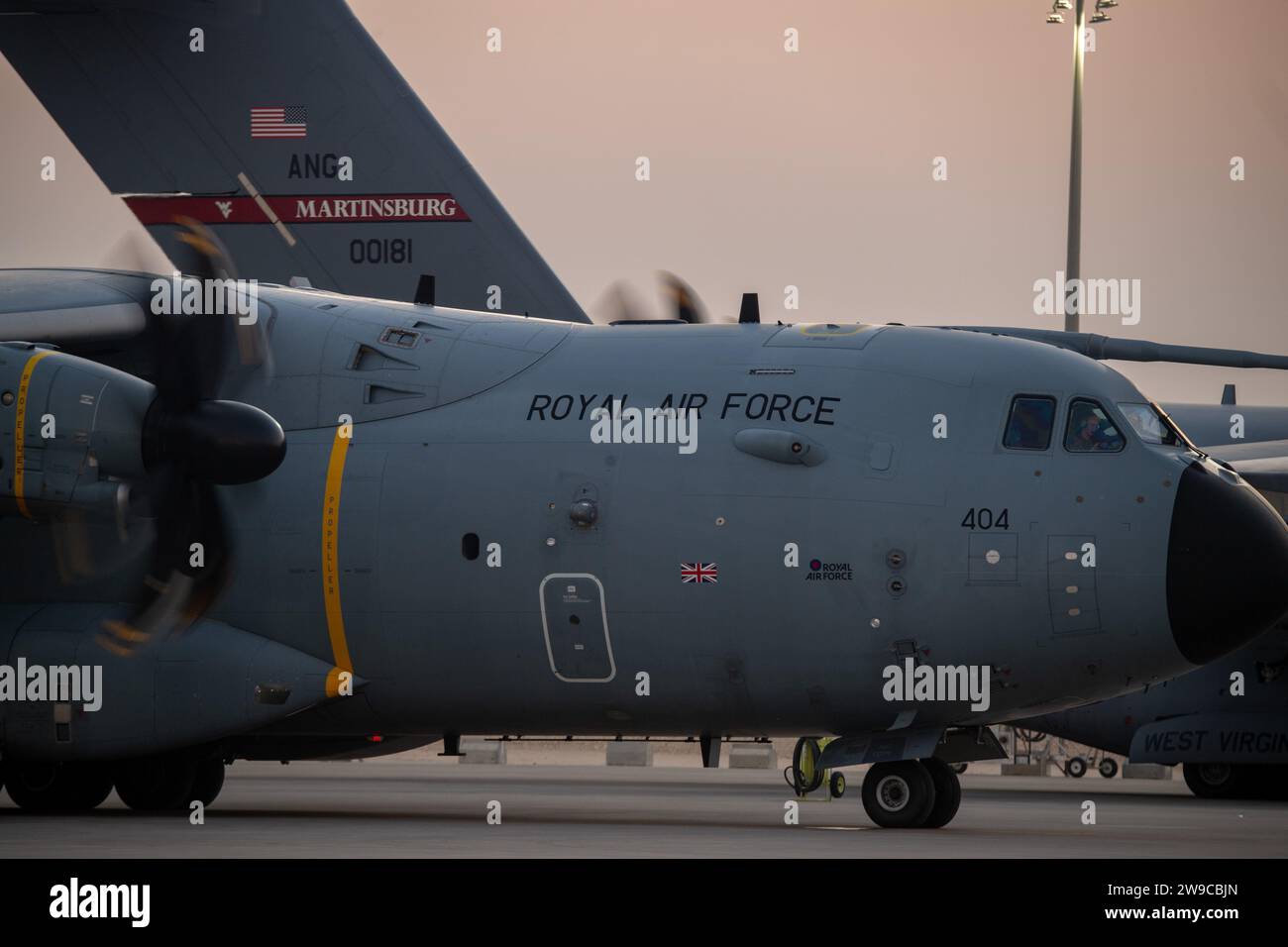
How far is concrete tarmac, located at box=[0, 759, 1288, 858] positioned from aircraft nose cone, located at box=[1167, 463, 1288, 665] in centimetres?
165

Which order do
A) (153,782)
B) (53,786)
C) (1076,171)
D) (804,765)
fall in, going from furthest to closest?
(1076,171), (804,765), (53,786), (153,782)

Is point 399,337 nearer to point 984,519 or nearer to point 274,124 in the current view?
point 984,519

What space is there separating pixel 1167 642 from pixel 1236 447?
11472 mm

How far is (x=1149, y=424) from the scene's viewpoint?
16.8m

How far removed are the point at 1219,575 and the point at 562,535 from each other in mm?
5420

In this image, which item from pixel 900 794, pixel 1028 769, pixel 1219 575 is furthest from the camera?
pixel 1028 769

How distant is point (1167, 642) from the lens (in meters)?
16.0

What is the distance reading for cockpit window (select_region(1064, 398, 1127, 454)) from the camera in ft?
54.3

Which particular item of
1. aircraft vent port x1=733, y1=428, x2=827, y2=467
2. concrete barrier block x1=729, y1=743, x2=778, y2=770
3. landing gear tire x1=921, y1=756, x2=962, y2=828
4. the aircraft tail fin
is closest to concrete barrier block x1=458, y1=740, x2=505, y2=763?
concrete barrier block x1=729, y1=743, x2=778, y2=770

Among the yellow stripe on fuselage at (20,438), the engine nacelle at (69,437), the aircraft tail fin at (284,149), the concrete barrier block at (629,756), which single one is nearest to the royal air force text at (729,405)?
the engine nacelle at (69,437)

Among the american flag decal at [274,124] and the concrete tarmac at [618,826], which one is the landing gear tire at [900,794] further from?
the american flag decal at [274,124]

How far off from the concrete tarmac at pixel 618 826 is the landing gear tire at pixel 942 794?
26 centimetres

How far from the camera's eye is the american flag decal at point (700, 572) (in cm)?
1695

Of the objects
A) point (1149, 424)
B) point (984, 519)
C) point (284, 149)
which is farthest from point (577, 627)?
point (284, 149)
